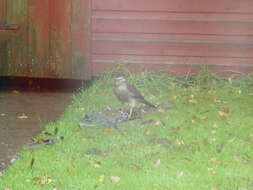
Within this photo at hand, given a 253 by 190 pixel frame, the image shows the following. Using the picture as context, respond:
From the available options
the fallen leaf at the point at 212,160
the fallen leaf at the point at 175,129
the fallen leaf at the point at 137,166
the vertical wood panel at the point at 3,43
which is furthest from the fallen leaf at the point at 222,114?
the vertical wood panel at the point at 3,43

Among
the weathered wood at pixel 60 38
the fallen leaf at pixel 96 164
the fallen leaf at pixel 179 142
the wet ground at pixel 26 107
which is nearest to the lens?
the fallen leaf at pixel 96 164

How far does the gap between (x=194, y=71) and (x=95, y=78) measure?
1.81 m

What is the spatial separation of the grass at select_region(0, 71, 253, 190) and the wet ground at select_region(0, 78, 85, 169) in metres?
0.25

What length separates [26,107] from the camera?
8922 millimetres

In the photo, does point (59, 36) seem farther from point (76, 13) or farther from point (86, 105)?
point (86, 105)

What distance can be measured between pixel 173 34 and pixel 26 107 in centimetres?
303

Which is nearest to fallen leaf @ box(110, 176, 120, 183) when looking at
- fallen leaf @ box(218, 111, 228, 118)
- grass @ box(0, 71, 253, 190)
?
grass @ box(0, 71, 253, 190)

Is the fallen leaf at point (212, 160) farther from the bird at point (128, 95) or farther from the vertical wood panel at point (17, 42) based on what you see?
the vertical wood panel at point (17, 42)

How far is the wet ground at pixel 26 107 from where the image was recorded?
7.09 m

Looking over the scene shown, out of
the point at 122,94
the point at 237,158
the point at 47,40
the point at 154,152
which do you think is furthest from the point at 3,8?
the point at 237,158

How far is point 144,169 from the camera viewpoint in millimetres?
6000

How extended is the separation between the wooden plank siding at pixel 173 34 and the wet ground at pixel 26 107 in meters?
0.96

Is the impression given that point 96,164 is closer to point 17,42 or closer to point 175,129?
point 175,129

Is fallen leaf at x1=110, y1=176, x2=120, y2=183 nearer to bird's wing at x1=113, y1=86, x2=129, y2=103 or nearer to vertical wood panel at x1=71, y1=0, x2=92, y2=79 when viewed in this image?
bird's wing at x1=113, y1=86, x2=129, y2=103
